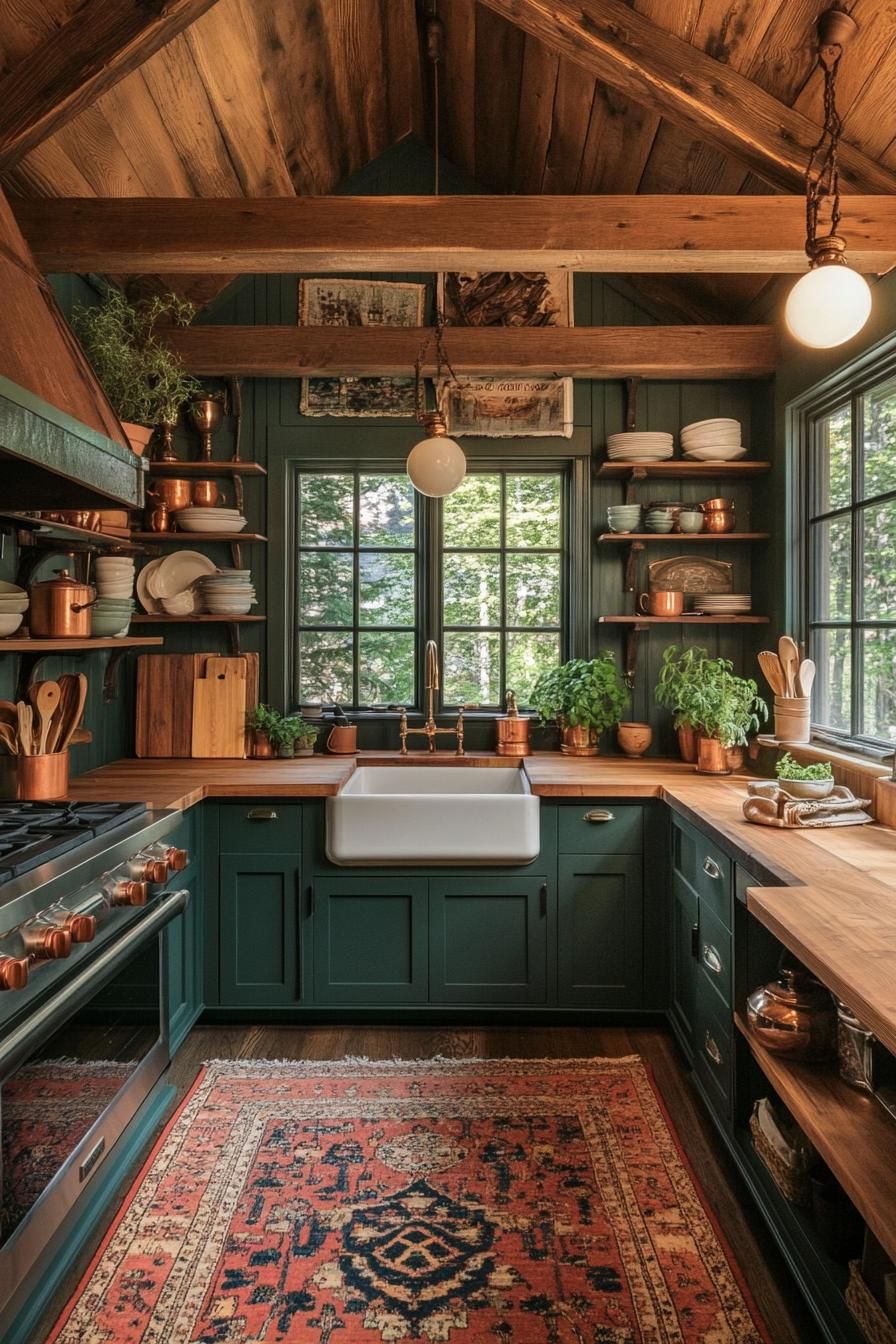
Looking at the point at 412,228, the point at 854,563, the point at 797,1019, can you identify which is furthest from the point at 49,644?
the point at 854,563

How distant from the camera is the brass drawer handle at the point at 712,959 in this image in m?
2.47

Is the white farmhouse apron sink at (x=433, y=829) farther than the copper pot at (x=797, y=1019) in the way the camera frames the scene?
Yes

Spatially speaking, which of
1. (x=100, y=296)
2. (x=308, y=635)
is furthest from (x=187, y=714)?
(x=100, y=296)

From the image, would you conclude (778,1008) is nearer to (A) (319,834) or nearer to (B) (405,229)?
(A) (319,834)

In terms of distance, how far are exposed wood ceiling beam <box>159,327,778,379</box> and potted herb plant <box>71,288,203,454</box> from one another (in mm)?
163

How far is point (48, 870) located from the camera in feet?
6.04

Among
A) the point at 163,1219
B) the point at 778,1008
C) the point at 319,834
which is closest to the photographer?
the point at 778,1008

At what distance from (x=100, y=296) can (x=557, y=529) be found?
2.04 meters

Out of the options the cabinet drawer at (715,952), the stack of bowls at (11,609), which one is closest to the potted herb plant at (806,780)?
the cabinet drawer at (715,952)

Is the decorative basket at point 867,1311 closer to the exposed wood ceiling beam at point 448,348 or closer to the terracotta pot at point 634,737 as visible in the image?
the terracotta pot at point 634,737

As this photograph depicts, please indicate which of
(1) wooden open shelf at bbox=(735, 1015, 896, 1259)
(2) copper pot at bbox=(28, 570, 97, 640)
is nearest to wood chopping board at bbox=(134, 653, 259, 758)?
(2) copper pot at bbox=(28, 570, 97, 640)

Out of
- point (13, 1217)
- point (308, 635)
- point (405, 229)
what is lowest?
point (13, 1217)

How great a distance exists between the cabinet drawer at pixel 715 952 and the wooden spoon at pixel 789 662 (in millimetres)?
915

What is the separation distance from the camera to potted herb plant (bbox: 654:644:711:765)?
348 centimetres
